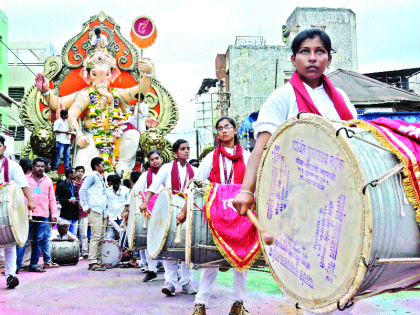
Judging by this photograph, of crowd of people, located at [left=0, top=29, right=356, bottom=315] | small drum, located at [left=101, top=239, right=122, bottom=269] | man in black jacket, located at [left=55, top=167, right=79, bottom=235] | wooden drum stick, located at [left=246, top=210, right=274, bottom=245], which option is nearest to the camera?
wooden drum stick, located at [left=246, top=210, right=274, bottom=245]

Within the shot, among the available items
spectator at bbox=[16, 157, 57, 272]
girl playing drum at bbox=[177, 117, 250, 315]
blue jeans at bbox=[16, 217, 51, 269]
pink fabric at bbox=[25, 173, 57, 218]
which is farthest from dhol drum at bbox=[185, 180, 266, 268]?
pink fabric at bbox=[25, 173, 57, 218]

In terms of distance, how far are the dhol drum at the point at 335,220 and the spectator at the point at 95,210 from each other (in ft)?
20.8

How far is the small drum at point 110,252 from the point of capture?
27.6 feet

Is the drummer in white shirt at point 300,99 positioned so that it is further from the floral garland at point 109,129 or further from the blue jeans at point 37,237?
the floral garland at point 109,129

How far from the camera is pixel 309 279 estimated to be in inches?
87.8

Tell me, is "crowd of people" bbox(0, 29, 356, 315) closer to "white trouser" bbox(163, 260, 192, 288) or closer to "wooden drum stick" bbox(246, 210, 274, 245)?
"white trouser" bbox(163, 260, 192, 288)

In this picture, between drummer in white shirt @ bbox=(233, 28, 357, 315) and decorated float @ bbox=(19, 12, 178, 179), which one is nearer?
drummer in white shirt @ bbox=(233, 28, 357, 315)

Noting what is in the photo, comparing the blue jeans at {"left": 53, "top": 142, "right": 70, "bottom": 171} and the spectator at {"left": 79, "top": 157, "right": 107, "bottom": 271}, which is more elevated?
the blue jeans at {"left": 53, "top": 142, "right": 70, "bottom": 171}

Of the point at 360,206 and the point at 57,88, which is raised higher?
the point at 57,88

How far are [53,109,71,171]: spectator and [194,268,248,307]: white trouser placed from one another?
9397 millimetres

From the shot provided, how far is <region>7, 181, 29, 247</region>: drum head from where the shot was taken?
218 inches

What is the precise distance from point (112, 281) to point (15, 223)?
1.84 meters

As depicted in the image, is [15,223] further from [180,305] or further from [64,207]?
[64,207]

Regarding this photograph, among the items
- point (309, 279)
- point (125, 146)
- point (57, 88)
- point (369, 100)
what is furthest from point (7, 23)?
point (309, 279)
